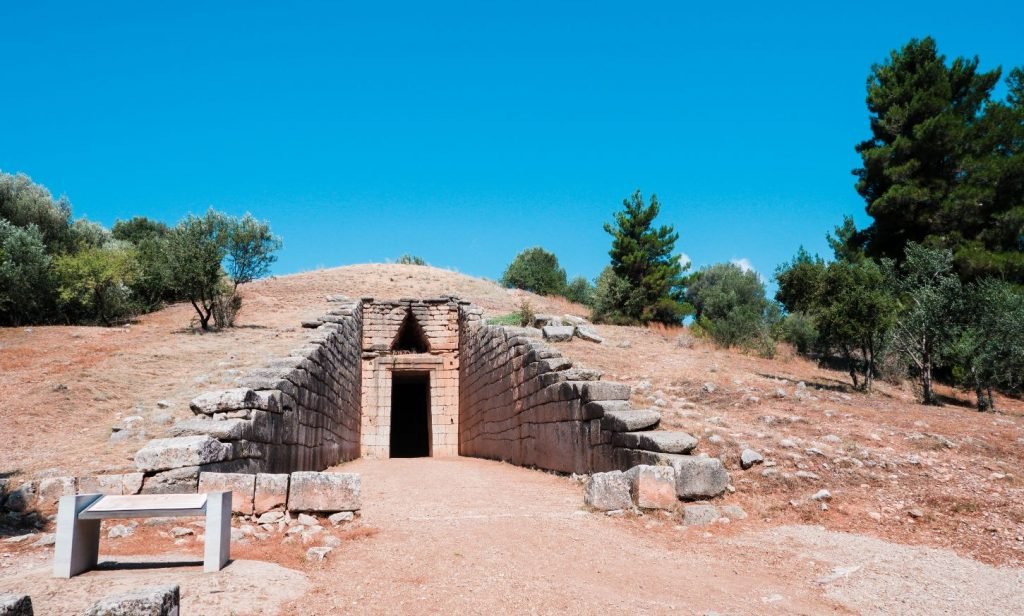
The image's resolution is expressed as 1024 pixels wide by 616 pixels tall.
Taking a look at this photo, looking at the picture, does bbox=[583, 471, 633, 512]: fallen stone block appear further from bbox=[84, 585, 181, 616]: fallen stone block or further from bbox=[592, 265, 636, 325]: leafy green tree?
bbox=[592, 265, 636, 325]: leafy green tree

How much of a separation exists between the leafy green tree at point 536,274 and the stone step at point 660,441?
32.8 metres

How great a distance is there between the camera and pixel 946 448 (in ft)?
24.2

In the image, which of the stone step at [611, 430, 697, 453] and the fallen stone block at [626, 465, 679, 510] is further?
the stone step at [611, 430, 697, 453]

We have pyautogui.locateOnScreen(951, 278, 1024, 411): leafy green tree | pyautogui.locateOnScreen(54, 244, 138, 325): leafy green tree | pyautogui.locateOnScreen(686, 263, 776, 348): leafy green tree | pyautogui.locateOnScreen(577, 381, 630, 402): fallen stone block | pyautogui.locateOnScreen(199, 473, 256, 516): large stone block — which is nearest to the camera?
pyautogui.locateOnScreen(199, 473, 256, 516): large stone block

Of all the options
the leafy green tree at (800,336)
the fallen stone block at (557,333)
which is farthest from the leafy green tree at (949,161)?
the fallen stone block at (557,333)

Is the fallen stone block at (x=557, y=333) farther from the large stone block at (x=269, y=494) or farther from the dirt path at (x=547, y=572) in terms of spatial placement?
the large stone block at (x=269, y=494)

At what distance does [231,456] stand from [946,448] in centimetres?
803

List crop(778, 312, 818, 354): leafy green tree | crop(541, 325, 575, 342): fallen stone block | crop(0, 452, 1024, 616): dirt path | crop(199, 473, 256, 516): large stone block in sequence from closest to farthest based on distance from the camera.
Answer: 1. crop(0, 452, 1024, 616): dirt path
2. crop(199, 473, 256, 516): large stone block
3. crop(541, 325, 575, 342): fallen stone block
4. crop(778, 312, 818, 354): leafy green tree

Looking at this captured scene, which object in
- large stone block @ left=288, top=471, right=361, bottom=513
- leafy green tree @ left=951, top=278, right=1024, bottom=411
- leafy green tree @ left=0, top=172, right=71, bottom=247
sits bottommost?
large stone block @ left=288, top=471, right=361, bottom=513

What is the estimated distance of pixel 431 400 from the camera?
57.7 ft

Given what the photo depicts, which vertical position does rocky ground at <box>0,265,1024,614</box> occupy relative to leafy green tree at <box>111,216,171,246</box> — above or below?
below

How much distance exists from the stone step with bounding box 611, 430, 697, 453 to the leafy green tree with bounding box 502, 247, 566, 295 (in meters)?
32.8

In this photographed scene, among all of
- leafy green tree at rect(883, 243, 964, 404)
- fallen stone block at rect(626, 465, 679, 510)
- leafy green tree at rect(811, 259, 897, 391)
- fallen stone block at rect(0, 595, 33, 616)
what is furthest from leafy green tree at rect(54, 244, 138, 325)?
leafy green tree at rect(883, 243, 964, 404)

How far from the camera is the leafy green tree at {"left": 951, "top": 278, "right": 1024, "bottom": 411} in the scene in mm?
12117
